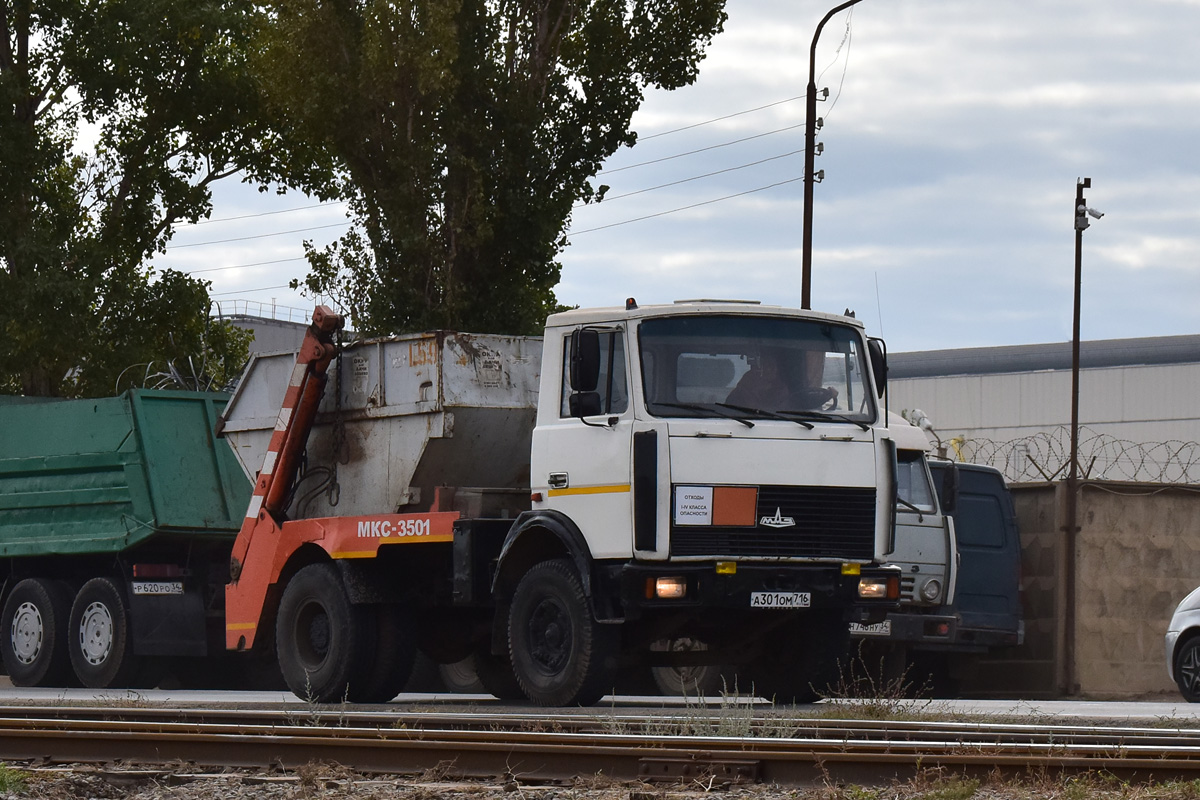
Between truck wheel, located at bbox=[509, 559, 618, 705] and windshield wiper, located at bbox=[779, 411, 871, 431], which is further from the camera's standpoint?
windshield wiper, located at bbox=[779, 411, 871, 431]

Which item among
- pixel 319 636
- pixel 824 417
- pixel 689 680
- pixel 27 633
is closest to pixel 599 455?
pixel 824 417

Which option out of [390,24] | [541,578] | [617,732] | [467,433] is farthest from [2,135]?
[617,732]

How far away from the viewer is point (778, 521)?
1135 cm

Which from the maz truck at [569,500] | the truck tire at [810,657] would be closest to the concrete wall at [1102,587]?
the truck tire at [810,657]

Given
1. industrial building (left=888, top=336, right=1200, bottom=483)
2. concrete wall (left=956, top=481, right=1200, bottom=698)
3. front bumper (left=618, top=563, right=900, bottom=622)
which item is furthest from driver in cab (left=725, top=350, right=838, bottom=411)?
industrial building (left=888, top=336, right=1200, bottom=483)

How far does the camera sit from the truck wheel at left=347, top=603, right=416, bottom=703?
13258mm

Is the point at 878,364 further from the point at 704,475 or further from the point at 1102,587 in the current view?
the point at 1102,587

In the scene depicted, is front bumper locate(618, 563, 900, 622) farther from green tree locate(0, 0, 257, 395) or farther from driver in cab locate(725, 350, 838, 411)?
green tree locate(0, 0, 257, 395)

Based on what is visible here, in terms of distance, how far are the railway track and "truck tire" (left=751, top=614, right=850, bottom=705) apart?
78.8 inches

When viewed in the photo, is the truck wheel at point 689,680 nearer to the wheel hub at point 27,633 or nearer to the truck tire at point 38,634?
the truck tire at point 38,634

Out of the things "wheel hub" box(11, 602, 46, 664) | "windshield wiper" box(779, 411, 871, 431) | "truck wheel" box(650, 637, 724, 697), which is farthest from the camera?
"wheel hub" box(11, 602, 46, 664)

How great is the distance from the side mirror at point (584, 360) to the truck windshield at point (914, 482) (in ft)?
18.8

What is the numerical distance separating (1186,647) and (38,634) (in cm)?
1104

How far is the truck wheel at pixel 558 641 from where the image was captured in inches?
445
